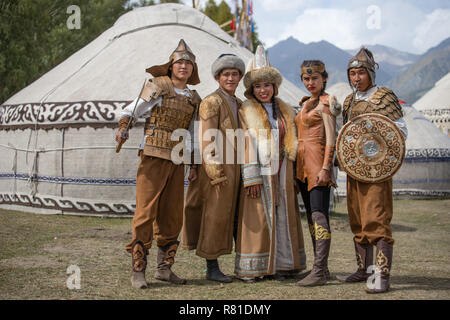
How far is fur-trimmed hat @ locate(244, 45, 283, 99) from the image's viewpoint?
3.38 metres

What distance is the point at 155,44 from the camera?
7.38 m

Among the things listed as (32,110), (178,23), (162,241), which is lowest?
(162,241)

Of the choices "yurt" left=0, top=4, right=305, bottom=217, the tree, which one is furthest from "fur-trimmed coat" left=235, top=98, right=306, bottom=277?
the tree

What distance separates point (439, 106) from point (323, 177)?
51.6 feet

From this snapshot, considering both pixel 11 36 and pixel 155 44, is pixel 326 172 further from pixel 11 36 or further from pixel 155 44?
pixel 11 36

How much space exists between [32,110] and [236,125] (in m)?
4.18

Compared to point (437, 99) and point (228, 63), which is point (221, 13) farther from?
point (228, 63)

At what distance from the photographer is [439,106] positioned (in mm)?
17141

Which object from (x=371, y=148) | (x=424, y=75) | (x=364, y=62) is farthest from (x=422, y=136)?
(x=424, y=75)

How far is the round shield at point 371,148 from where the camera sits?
3.01 m

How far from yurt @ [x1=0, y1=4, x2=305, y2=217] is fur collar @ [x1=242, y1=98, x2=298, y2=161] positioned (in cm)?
302

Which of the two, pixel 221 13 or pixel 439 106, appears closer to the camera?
pixel 439 106

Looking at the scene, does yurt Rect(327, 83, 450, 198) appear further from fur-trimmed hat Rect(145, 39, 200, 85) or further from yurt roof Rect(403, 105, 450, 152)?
fur-trimmed hat Rect(145, 39, 200, 85)
